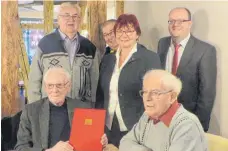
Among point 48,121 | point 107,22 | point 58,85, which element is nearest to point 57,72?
point 58,85

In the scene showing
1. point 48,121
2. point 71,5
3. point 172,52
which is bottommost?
point 48,121

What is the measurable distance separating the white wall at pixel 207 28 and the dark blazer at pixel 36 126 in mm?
517

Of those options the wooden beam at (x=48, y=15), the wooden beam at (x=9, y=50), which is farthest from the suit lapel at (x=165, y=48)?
the wooden beam at (x=9, y=50)

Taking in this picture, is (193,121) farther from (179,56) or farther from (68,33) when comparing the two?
(68,33)

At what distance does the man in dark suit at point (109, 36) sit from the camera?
5.36ft

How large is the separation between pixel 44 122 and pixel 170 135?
617 mm

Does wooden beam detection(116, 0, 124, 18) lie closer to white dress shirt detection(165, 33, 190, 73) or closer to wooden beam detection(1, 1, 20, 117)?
white dress shirt detection(165, 33, 190, 73)

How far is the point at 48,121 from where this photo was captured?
5.30 ft

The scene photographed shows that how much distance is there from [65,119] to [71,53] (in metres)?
0.31

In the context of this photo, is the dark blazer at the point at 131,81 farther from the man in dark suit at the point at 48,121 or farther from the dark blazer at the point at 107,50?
the man in dark suit at the point at 48,121

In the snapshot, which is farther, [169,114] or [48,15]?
[48,15]

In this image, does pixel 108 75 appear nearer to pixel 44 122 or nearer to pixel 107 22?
pixel 107 22

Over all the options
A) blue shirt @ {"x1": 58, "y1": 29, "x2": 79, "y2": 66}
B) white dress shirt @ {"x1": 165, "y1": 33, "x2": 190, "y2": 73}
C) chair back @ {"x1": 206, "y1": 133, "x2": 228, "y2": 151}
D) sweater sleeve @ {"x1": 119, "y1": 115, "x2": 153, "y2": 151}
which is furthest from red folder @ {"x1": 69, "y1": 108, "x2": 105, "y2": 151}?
chair back @ {"x1": 206, "y1": 133, "x2": 228, "y2": 151}

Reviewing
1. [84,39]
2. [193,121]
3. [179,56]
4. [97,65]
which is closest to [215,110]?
[179,56]
